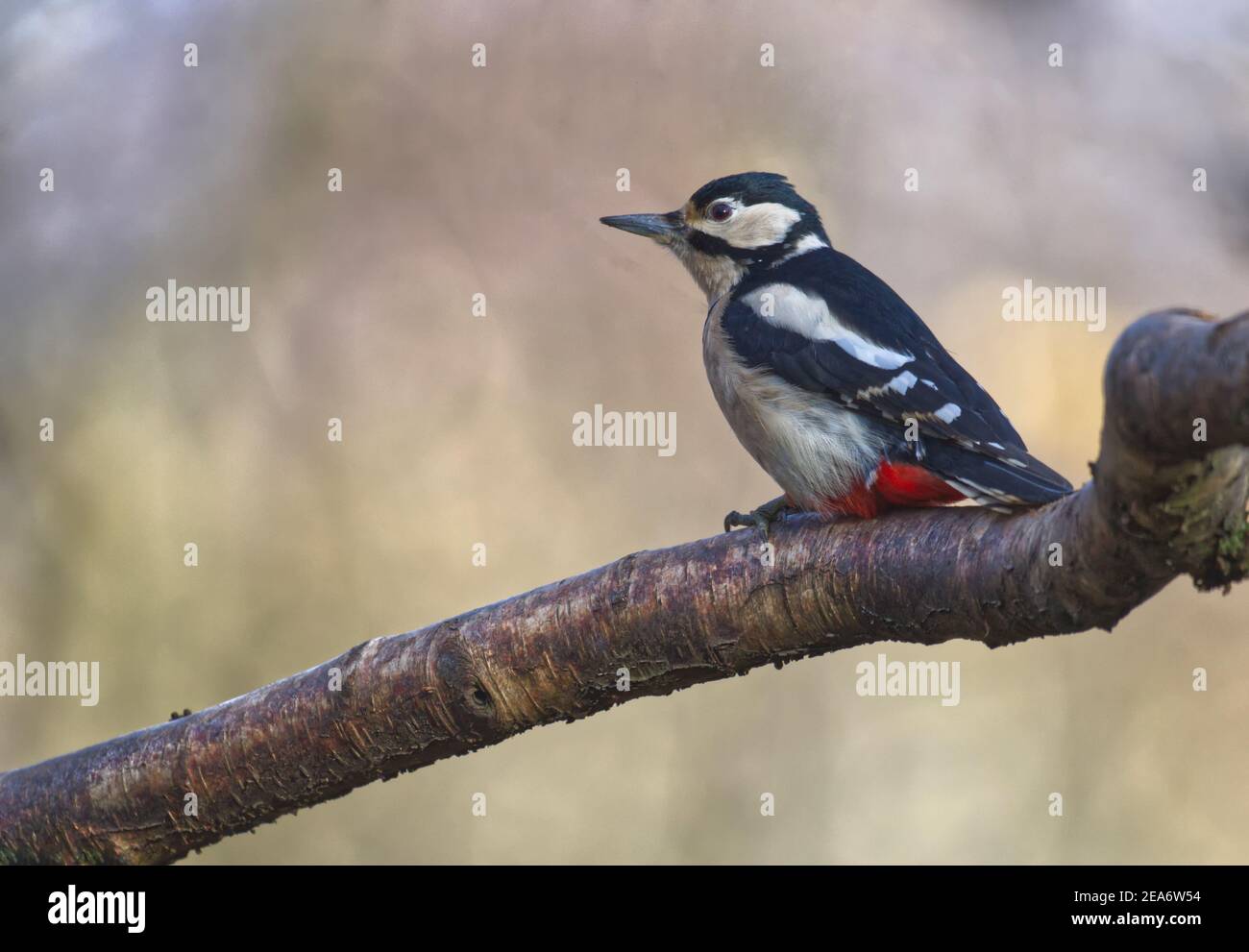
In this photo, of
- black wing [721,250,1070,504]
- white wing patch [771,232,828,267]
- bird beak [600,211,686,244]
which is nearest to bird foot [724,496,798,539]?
black wing [721,250,1070,504]

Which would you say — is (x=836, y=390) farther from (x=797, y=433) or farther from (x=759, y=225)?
(x=759, y=225)

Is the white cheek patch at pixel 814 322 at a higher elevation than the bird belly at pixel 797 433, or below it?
higher

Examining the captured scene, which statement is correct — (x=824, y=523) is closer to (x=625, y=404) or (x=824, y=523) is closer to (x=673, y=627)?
(x=673, y=627)

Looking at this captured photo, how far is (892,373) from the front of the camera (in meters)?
2.52

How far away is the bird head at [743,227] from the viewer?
10.5 feet

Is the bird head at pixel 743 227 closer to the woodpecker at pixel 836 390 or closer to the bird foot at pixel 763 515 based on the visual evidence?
the woodpecker at pixel 836 390

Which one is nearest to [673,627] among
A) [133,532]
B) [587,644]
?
[587,644]

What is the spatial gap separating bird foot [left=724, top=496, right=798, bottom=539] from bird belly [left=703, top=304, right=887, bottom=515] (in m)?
0.02

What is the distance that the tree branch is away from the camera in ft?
5.66

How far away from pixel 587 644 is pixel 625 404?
107 inches

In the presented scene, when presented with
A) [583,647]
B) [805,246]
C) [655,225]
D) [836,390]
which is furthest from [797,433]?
[655,225]

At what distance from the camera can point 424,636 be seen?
2.28 m

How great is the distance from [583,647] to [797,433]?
0.69 metres

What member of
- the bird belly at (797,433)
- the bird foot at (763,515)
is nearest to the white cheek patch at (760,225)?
the bird belly at (797,433)
